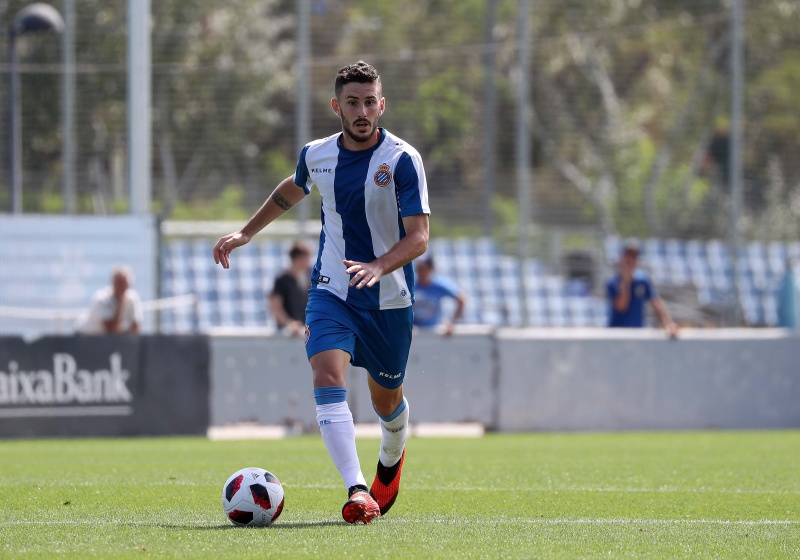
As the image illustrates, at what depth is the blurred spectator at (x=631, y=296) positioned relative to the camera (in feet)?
52.7

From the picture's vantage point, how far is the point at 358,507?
20.9ft

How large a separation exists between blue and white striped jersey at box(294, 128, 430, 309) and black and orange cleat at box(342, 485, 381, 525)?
3.12 feet

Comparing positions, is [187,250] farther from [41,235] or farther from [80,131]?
[41,235]

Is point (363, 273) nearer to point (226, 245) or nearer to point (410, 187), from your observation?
point (410, 187)

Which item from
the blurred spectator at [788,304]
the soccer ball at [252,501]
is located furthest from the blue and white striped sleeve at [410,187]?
the blurred spectator at [788,304]

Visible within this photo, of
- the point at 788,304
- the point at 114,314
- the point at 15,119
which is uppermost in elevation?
the point at 15,119

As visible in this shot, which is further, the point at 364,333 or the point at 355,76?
the point at 364,333

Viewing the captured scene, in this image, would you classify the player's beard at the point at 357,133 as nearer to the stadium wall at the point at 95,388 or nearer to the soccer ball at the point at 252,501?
the soccer ball at the point at 252,501

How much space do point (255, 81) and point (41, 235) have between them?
5.56m

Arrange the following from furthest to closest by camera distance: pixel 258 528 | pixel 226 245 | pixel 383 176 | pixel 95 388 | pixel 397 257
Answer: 1. pixel 95 388
2. pixel 226 245
3. pixel 383 176
4. pixel 397 257
5. pixel 258 528

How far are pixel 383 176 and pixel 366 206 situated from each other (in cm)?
17

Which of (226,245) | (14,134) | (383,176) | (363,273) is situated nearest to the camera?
(363,273)

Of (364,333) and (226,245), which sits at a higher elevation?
(226,245)

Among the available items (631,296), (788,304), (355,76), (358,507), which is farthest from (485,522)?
(788,304)
